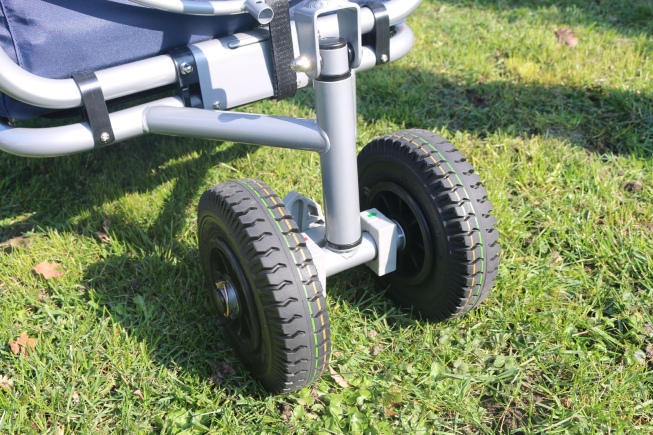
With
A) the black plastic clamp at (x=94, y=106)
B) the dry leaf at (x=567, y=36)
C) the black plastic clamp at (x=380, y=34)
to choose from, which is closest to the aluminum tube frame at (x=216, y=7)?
the black plastic clamp at (x=94, y=106)

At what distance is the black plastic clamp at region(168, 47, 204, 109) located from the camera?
182 cm

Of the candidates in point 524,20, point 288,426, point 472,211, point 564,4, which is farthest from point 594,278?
point 564,4

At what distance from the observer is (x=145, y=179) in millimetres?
2867

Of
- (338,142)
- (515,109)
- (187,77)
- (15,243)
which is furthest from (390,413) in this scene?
(515,109)

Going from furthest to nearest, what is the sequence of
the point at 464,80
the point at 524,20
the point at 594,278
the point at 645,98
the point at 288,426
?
the point at 524,20
the point at 464,80
the point at 645,98
the point at 594,278
the point at 288,426

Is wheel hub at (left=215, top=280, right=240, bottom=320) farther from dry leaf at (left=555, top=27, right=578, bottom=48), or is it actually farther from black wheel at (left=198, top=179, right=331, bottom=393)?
dry leaf at (left=555, top=27, right=578, bottom=48)

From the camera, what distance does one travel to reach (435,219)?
6.22 ft

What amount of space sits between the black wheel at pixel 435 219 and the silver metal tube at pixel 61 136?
0.76 metres

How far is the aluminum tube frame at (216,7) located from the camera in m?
1.67

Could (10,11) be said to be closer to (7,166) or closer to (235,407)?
(235,407)

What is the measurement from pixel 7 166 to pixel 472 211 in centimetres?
219

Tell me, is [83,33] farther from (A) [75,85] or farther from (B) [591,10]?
(B) [591,10]

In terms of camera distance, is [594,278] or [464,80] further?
[464,80]

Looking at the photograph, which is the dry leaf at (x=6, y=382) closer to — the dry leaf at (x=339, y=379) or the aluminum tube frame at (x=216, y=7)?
the dry leaf at (x=339, y=379)
